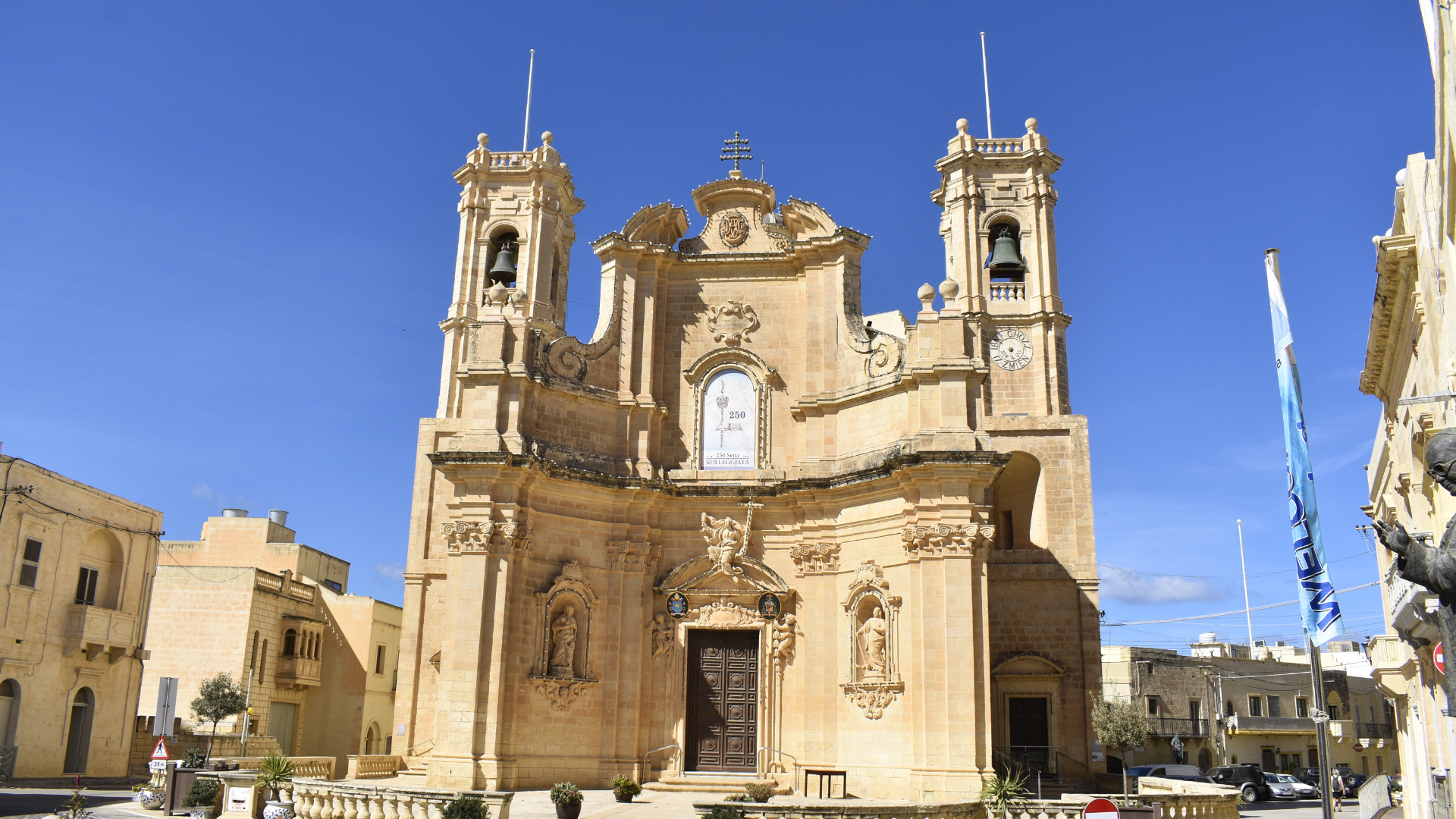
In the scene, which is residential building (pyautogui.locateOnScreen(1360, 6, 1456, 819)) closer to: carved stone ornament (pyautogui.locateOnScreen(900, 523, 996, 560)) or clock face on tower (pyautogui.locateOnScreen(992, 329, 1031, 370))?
carved stone ornament (pyautogui.locateOnScreen(900, 523, 996, 560))

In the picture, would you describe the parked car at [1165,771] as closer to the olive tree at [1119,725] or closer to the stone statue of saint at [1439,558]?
the olive tree at [1119,725]

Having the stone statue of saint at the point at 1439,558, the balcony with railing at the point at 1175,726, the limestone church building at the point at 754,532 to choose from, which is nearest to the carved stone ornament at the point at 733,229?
the limestone church building at the point at 754,532

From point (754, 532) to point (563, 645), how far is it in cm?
471

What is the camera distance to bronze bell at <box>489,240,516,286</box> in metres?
28.6

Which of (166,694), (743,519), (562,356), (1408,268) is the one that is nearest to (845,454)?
(743,519)

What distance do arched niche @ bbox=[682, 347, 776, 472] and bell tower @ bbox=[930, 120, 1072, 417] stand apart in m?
6.17

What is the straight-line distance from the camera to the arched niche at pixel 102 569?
92.7 ft

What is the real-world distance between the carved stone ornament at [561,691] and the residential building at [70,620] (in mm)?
13734

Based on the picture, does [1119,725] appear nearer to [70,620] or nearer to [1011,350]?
[1011,350]

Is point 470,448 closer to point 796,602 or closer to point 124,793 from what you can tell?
point 796,602

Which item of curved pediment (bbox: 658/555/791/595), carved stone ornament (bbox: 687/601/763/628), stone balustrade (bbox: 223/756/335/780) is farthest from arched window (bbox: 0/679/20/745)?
carved stone ornament (bbox: 687/601/763/628)

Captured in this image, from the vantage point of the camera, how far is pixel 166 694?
1572cm

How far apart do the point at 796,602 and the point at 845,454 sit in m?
3.34

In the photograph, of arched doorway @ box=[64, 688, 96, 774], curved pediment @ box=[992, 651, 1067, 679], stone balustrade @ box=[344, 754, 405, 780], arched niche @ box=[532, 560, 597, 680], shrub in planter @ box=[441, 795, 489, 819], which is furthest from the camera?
arched doorway @ box=[64, 688, 96, 774]
